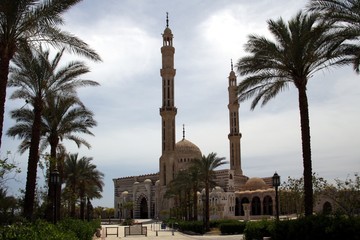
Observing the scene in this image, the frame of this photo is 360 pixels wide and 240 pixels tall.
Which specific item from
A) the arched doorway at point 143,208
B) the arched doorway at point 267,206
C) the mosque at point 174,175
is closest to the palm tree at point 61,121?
the mosque at point 174,175

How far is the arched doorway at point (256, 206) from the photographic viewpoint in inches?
2837

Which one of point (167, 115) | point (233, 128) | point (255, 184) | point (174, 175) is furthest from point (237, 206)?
point (167, 115)

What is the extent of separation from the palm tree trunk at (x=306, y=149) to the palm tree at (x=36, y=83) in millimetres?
9743

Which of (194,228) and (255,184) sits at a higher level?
(255,184)

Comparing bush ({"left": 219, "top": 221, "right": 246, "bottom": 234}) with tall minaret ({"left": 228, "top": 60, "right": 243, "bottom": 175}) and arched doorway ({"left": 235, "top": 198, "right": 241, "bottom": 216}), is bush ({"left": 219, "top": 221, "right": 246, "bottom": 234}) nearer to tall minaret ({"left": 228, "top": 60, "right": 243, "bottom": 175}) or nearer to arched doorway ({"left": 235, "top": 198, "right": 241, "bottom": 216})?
arched doorway ({"left": 235, "top": 198, "right": 241, "bottom": 216})

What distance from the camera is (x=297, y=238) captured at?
51.1 ft

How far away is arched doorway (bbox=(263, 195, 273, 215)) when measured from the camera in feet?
230

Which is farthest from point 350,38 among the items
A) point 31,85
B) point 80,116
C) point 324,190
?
point 324,190

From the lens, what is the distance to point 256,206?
237ft

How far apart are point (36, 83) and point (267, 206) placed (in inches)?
2227

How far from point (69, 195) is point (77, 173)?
2.67m

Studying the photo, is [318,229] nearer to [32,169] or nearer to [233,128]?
[32,169]

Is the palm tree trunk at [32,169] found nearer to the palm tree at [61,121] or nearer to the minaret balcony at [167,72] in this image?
the palm tree at [61,121]

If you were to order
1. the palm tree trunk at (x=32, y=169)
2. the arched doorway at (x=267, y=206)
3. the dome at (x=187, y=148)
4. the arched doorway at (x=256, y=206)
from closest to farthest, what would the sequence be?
the palm tree trunk at (x=32, y=169) < the arched doorway at (x=267, y=206) < the arched doorway at (x=256, y=206) < the dome at (x=187, y=148)
